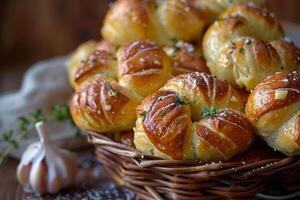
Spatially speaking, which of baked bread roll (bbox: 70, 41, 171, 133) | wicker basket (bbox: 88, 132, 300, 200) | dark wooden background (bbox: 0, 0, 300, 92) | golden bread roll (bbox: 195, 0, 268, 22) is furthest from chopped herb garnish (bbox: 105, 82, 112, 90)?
dark wooden background (bbox: 0, 0, 300, 92)

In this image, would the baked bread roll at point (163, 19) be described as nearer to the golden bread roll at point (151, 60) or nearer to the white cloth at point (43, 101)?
the golden bread roll at point (151, 60)

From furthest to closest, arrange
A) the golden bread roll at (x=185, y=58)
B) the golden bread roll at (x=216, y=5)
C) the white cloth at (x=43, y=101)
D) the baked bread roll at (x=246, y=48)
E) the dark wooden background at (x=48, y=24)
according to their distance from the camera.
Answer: the dark wooden background at (x=48, y=24)
the white cloth at (x=43, y=101)
the golden bread roll at (x=216, y=5)
the golden bread roll at (x=185, y=58)
the baked bread roll at (x=246, y=48)

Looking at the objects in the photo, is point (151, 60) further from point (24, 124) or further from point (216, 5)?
point (24, 124)

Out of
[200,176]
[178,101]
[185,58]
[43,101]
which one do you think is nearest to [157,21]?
[185,58]

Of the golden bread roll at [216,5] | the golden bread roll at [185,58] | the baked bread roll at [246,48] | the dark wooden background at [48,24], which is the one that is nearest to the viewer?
Answer: the baked bread roll at [246,48]

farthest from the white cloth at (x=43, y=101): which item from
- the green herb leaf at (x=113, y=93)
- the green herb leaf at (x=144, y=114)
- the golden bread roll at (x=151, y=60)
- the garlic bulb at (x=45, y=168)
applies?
the green herb leaf at (x=144, y=114)

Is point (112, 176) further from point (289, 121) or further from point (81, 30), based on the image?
point (81, 30)
